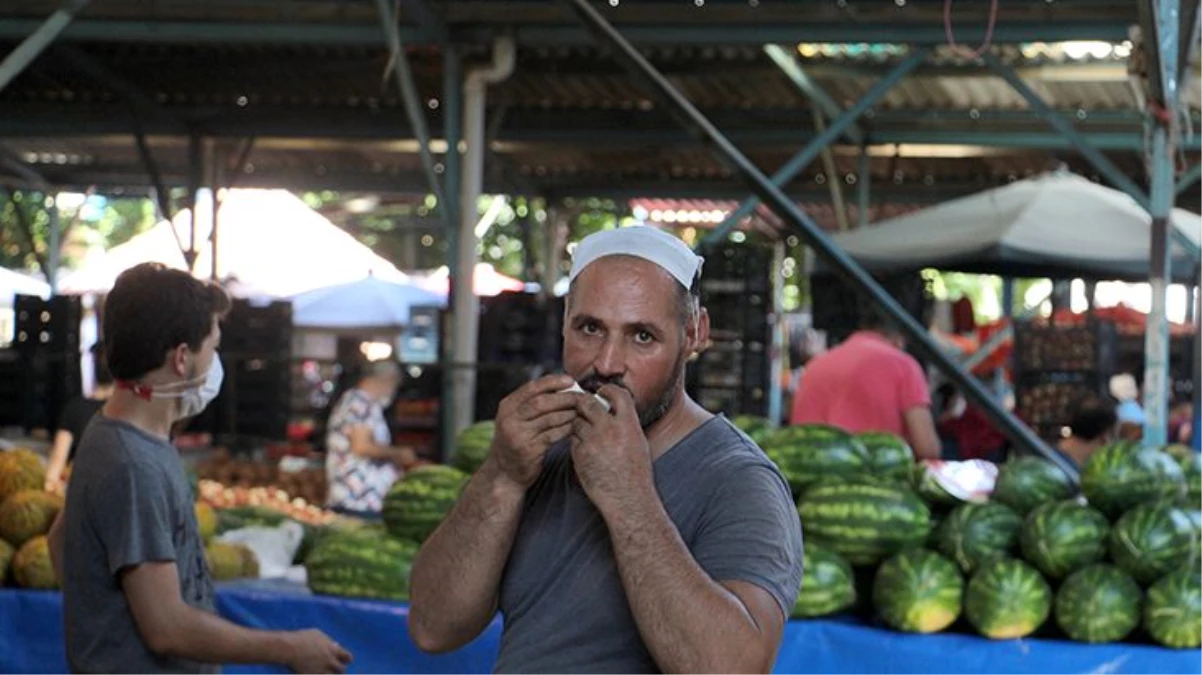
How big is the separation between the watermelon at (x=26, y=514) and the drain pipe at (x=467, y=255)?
5.41 m

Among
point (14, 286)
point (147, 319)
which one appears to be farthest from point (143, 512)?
point (14, 286)

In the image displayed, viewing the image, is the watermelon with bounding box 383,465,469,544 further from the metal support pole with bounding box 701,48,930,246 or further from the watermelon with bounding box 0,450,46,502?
the metal support pole with bounding box 701,48,930,246

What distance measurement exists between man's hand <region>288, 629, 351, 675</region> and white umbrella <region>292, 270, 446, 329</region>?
1677 cm

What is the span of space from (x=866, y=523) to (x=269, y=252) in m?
17.9

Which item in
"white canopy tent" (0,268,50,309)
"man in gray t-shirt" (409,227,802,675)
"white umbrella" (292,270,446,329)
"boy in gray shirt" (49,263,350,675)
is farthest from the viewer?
"white umbrella" (292,270,446,329)

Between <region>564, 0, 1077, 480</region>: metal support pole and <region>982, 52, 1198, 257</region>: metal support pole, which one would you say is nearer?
<region>564, 0, 1077, 480</region>: metal support pole

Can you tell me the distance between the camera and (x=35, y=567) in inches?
214

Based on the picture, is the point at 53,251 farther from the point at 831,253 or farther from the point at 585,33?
the point at 831,253

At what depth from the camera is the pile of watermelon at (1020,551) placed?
185 inches

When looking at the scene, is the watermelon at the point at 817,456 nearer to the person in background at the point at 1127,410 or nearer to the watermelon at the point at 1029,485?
the watermelon at the point at 1029,485

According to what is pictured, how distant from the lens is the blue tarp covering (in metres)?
4.66

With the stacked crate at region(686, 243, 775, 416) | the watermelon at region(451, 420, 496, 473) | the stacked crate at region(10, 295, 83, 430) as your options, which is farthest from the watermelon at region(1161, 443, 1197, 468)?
the stacked crate at region(10, 295, 83, 430)

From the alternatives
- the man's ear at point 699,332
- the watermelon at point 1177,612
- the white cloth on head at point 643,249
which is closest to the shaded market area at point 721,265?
the watermelon at point 1177,612

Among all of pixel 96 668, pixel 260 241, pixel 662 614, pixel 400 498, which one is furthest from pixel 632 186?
pixel 662 614
